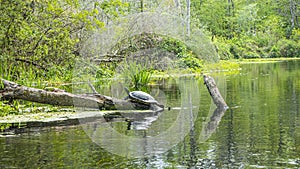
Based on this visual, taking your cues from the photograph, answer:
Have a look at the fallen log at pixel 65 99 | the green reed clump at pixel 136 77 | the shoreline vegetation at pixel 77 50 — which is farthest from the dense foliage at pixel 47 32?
the green reed clump at pixel 136 77

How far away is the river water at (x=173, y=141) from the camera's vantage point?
6.64 meters

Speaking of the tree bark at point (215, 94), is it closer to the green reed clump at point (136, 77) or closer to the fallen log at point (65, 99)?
the fallen log at point (65, 99)

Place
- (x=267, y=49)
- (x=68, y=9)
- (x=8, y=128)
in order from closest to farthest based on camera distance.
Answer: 1. (x=8, y=128)
2. (x=68, y=9)
3. (x=267, y=49)

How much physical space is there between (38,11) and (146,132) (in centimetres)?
886

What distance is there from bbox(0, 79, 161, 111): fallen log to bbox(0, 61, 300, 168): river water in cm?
88

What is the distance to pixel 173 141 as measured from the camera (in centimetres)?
800

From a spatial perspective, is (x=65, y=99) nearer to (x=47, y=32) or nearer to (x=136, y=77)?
(x=47, y=32)

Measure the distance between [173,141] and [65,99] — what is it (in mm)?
4349

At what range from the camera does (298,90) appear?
15.7m

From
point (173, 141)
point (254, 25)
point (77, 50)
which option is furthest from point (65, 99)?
point (254, 25)

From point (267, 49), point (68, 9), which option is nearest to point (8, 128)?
point (68, 9)

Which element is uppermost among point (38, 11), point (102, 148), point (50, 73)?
point (38, 11)

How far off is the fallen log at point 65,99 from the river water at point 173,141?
0.88 meters

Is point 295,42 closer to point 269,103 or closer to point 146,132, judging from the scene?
point 269,103
